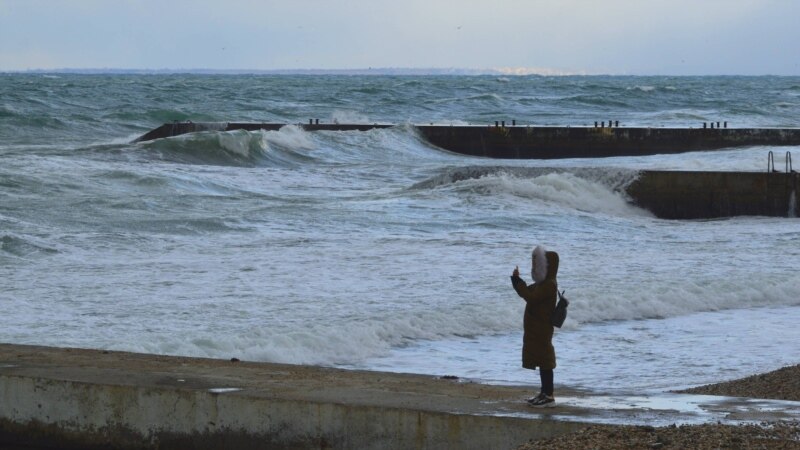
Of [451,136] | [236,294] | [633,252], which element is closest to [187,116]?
[451,136]

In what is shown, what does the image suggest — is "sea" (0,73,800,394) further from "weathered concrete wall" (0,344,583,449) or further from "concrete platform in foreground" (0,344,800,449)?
"weathered concrete wall" (0,344,583,449)

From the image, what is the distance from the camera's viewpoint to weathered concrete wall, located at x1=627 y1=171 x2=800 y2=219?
22469 millimetres

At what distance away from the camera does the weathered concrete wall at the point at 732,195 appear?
22.5 metres

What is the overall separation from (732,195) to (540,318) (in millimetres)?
16492

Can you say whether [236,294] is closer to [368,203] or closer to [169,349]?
[169,349]

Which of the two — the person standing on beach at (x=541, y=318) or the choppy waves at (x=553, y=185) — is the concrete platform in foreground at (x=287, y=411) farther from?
the choppy waves at (x=553, y=185)

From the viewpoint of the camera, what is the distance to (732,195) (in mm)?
22719

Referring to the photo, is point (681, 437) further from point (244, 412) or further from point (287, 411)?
point (244, 412)

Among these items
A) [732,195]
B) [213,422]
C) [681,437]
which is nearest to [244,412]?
[213,422]

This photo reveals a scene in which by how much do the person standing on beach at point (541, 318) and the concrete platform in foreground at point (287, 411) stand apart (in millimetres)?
161

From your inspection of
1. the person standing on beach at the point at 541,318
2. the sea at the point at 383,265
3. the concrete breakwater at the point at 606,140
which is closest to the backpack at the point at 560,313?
the person standing on beach at the point at 541,318

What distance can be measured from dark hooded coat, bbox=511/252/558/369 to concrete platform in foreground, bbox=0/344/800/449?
26 cm

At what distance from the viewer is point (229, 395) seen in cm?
705

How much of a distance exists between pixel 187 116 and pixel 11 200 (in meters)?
32.4
